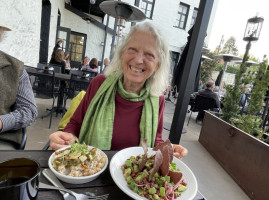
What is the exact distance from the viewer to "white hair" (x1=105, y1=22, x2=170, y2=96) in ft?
4.48

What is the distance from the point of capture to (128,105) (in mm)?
1393

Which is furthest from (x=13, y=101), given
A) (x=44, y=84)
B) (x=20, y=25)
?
(x=20, y=25)

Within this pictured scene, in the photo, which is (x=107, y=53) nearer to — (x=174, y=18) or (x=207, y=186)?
(x=174, y=18)

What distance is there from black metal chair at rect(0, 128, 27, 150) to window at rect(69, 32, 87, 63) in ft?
39.2

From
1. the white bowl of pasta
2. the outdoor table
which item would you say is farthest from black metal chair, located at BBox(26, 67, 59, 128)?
the white bowl of pasta

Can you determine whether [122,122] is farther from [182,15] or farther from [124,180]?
[182,15]

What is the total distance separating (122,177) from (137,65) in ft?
2.63

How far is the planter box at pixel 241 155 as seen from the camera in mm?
2391

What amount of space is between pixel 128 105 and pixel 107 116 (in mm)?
182

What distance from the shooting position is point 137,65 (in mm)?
1343

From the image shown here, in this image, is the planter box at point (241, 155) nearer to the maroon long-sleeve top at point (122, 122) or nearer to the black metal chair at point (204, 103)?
the black metal chair at point (204, 103)

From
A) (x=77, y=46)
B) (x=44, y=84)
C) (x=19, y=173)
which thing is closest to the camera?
(x=19, y=173)

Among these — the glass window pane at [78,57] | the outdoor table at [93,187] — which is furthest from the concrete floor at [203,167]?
the glass window pane at [78,57]

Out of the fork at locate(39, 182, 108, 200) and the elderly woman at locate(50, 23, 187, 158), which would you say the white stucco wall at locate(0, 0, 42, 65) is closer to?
the elderly woman at locate(50, 23, 187, 158)
